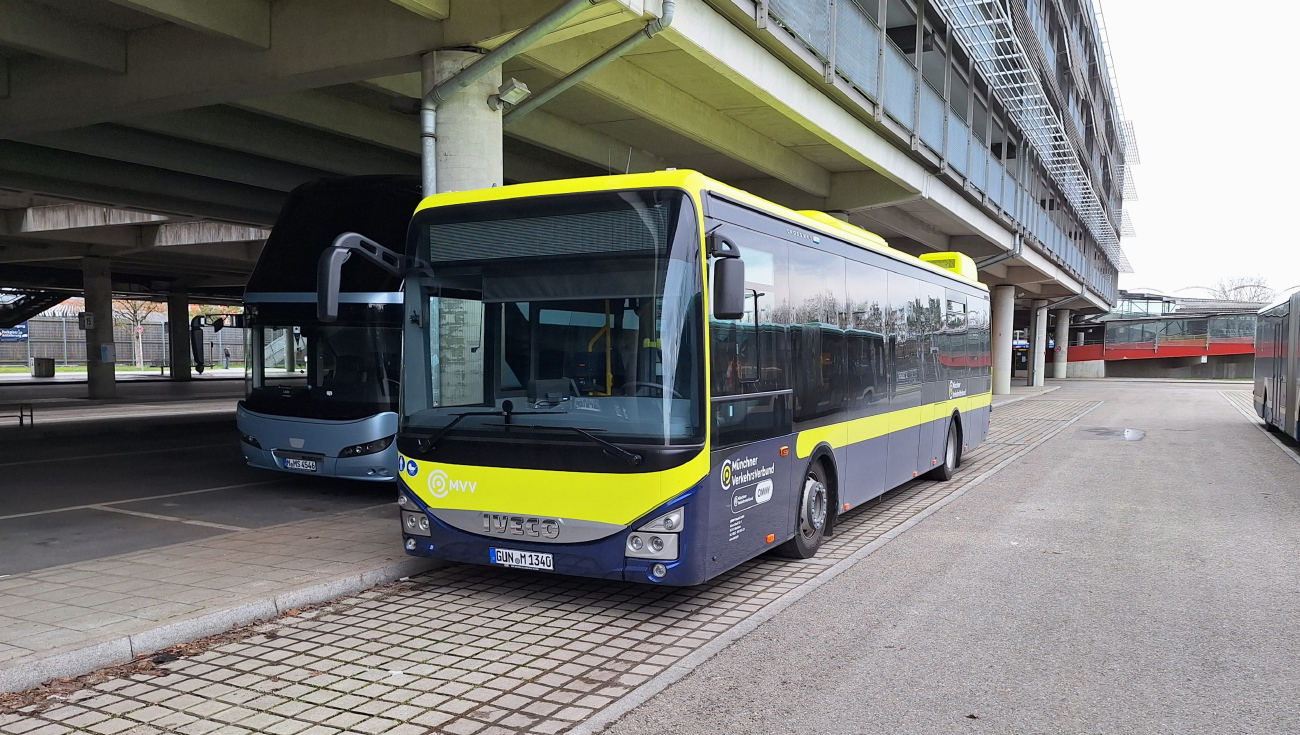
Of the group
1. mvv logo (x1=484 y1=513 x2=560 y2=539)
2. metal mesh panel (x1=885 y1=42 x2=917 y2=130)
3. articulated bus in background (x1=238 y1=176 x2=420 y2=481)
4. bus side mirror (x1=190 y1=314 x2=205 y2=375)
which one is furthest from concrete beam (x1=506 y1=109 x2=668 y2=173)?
mvv logo (x1=484 y1=513 x2=560 y2=539)

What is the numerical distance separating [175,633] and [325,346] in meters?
6.00

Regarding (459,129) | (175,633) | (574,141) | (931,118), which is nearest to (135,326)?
(574,141)

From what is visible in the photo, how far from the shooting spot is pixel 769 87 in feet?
40.3

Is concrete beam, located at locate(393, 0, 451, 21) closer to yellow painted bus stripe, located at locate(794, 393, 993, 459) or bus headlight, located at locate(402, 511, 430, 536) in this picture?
bus headlight, located at locate(402, 511, 430, 536)

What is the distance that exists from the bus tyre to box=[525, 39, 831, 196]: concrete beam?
5.66m

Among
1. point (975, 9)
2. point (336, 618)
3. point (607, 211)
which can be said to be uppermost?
point (975, 9)

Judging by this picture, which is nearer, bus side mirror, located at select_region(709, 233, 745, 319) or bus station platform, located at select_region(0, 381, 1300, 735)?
bus station platform, located at select_region(0, 381, 1300, 735)

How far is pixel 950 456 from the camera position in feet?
43.3

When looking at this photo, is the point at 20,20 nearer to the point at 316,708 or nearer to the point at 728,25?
the point at 728,25

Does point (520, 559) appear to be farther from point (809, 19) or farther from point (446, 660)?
point (809, 19)

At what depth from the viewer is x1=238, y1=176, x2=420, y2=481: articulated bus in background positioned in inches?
418

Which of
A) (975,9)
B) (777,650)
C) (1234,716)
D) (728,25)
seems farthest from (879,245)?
(975,9)

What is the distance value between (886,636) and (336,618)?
11.8 feet

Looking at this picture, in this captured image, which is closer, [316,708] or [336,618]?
[316,708]
